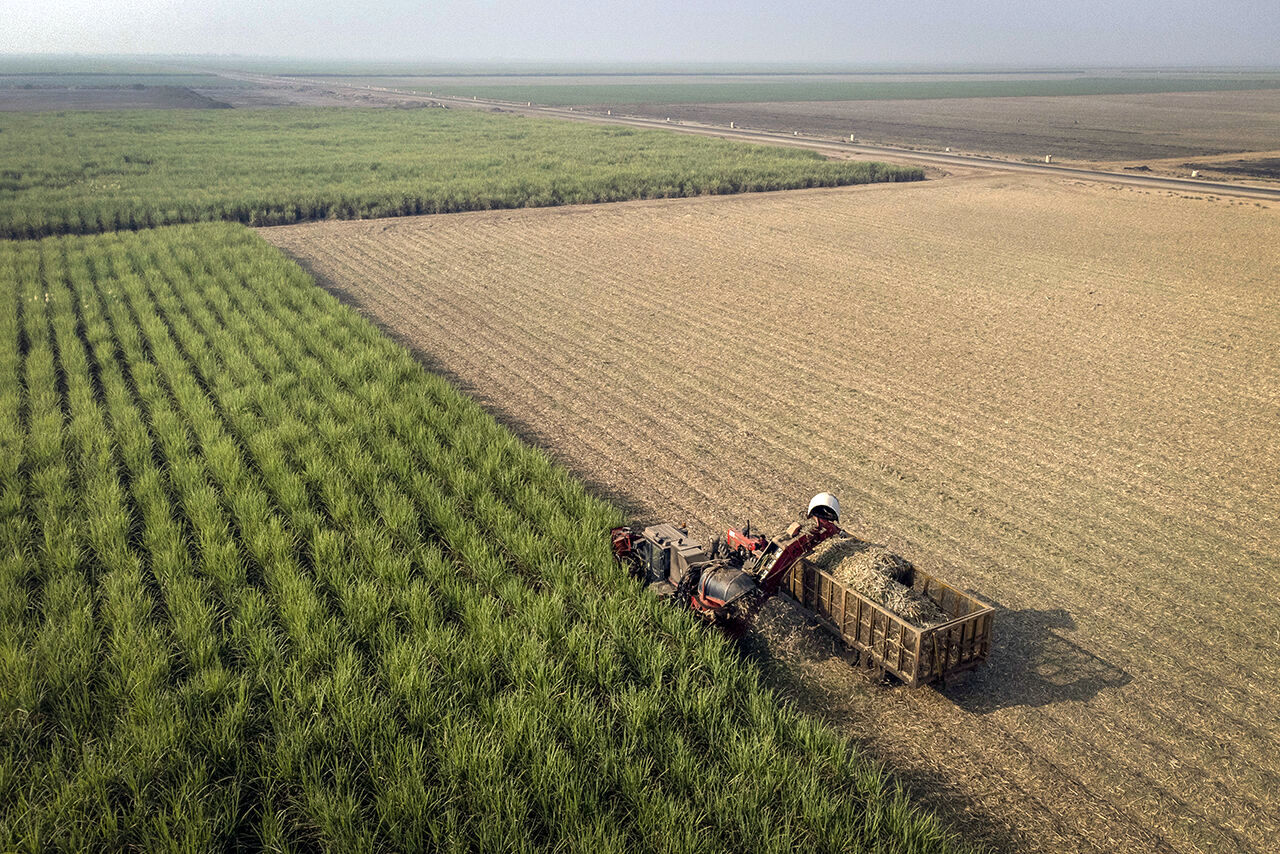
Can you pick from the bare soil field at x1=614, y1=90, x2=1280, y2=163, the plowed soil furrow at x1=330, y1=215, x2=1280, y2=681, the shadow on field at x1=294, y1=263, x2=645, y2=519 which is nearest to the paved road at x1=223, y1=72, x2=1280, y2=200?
the bare soil field at x1=614, y1=90, x2=1280, y2=163

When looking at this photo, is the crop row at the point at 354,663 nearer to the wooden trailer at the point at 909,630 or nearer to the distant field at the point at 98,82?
the wooden trailer at the point at 909,630

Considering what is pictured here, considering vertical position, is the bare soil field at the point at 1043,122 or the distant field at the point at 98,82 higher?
the distant field at the point at 98,82

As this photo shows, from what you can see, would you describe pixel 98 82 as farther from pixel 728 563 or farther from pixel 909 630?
pixel 909 630

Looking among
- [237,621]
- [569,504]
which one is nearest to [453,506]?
[569,504]

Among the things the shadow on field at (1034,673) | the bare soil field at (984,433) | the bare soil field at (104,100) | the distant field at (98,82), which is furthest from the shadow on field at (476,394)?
the distant field at (98,82)

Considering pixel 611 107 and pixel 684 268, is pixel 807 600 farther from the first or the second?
pixel 611 107

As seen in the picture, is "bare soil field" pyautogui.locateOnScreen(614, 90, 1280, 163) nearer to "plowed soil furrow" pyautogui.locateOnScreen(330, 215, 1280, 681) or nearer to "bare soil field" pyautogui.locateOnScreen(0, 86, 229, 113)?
"plowed soil furrow" pyautogui.locateOnScreen(330, 215, 1280, 681)
